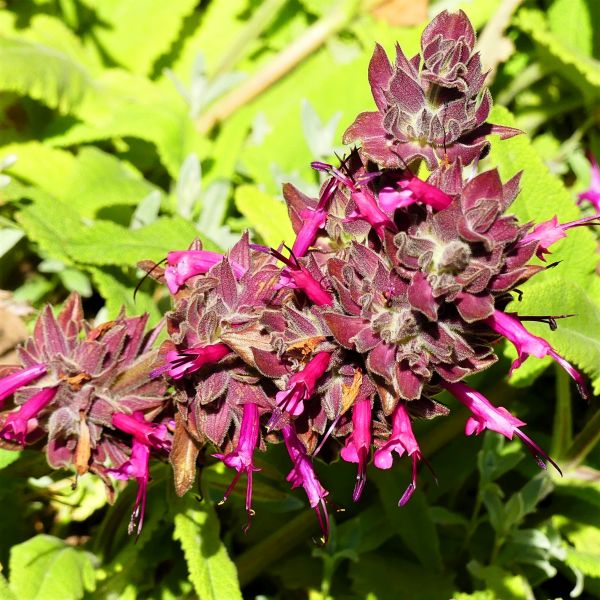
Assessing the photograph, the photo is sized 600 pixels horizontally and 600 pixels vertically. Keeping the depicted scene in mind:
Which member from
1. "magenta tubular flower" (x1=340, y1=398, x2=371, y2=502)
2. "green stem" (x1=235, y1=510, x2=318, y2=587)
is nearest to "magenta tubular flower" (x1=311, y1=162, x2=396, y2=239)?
"magenta tubular flower" (x1=340, y1=398, x2=371, y2=502)

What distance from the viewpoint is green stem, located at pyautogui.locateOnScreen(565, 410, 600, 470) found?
7.57 feet

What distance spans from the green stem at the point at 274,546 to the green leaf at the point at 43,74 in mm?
1572

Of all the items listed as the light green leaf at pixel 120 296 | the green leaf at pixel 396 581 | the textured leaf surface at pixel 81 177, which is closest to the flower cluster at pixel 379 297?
the light green leaf at pixel 120 296

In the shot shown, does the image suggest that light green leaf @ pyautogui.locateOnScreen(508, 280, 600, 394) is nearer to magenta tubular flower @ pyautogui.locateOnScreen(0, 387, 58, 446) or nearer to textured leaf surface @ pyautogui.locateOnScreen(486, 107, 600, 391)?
textured leaf surface @ pyautogui.locateOnScreen(486, 107, 600, 391)

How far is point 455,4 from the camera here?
3.55 meters

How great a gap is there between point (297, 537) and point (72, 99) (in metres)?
1.65

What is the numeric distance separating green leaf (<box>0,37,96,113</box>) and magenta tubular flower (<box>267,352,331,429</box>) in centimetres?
164

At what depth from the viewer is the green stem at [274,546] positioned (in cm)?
244

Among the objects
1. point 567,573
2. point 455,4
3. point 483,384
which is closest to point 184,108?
point 455,4

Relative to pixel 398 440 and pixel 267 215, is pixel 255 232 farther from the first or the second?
pixel 398 440

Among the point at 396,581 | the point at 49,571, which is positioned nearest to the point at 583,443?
the point at 396,581

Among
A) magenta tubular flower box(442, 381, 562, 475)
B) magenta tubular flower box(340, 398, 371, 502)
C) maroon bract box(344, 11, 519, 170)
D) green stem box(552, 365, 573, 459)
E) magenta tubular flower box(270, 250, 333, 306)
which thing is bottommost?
green stem box(552, 365, 573, 459)

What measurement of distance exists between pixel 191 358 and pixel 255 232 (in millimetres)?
1185

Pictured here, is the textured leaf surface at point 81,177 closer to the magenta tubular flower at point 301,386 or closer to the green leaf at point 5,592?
the green leaf at point 5,592
